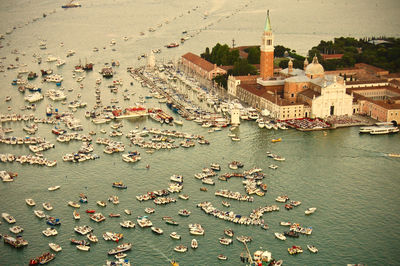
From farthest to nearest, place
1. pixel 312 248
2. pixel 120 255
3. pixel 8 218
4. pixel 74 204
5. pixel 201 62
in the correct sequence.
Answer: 1. pixel 201 62
2. pixel 74 204
3. pixel 8 218
4. pixel 312 248
5. pixel 120 255

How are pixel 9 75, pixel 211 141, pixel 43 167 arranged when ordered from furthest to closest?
pixel 9 75 → pixel 211 141 → pixel 43 167

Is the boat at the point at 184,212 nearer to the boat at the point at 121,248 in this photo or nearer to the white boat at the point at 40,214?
the boat at the point at 121,248

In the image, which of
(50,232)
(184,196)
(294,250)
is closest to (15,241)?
(50,232)

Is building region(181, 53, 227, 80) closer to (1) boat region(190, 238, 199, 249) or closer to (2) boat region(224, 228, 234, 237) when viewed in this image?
(2) boat region(224, 228, 234, 237)

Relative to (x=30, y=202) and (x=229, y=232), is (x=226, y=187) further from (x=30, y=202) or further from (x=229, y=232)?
(x=30, y=202)

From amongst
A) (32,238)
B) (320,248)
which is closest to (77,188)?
(32,238)

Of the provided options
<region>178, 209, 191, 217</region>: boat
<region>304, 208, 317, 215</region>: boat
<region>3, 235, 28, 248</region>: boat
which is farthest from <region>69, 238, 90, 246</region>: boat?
<region>304, 208, 317, 215</region>: boat

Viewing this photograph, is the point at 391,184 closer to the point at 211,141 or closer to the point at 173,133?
the point at 211,141

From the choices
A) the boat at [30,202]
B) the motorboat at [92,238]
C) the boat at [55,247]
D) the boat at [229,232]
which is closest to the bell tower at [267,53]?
the boat at [229,232]
